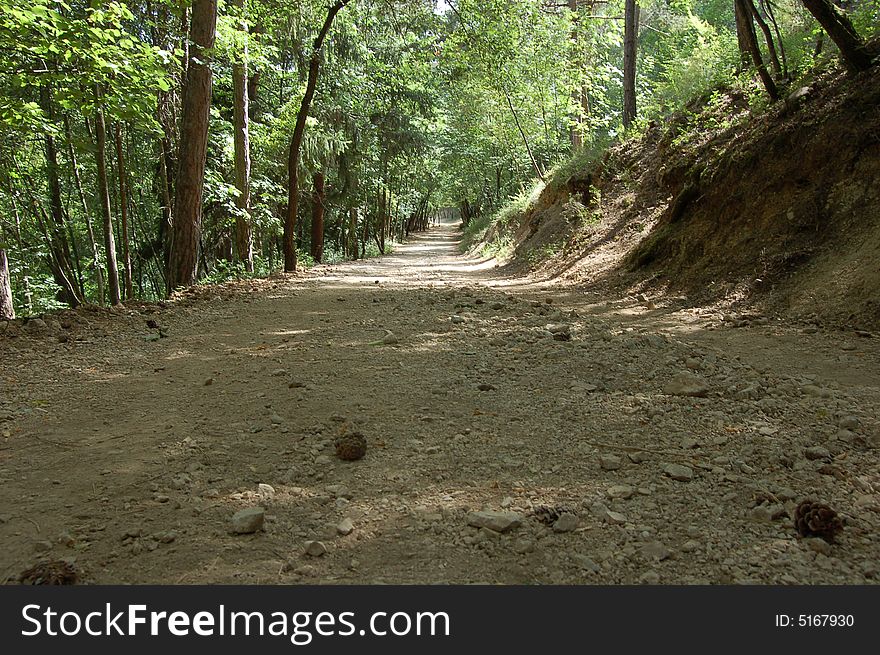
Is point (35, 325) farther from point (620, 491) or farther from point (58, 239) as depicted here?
point (58, 239)

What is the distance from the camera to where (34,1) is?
5148 millimetres

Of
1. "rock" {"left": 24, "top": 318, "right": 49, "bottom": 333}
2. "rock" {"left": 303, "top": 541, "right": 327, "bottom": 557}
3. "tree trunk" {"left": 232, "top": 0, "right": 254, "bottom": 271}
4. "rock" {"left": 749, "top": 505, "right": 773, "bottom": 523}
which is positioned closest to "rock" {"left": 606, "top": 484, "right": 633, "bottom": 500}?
"rock" {"left": 749, "top": 505, "right": 773, "bottom": 523}

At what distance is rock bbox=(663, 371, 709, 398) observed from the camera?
3516 millimetres

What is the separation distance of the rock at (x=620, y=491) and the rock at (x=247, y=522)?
1.43 m

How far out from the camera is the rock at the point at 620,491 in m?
2.35

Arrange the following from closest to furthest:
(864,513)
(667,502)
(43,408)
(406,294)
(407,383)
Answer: (864,513) < (667,502) < (43,408) < (407,383) < (406,294)

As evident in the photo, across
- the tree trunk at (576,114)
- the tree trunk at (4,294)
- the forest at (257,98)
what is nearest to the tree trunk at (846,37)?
the forest at (257,98)

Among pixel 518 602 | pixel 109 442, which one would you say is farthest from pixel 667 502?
pixel 109 442

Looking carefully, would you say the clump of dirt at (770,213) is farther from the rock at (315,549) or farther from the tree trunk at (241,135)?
the tree trunk at (241,135)

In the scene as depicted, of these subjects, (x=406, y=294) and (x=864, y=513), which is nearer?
(x=864, y=513)

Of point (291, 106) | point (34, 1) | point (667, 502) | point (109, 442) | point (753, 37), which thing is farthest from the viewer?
point (291, 106)

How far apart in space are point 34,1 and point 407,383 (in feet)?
16.6

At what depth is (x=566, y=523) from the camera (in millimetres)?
2152

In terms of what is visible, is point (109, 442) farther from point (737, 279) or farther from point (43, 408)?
point (737, 279)
